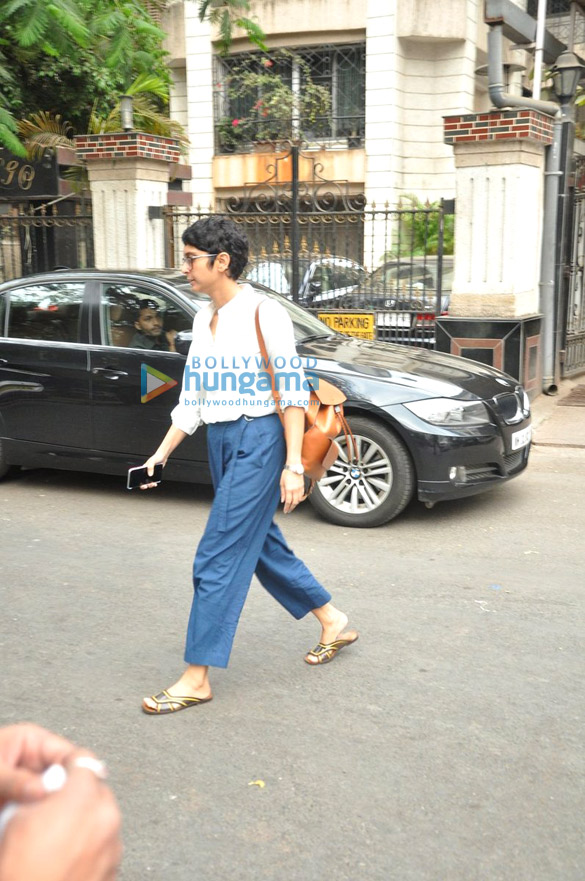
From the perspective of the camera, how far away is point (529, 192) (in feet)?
32.4

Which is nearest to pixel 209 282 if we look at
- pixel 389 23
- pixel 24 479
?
pixel 24 479

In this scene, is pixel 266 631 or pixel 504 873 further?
pixel 266 631

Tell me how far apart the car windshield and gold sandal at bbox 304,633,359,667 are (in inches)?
117

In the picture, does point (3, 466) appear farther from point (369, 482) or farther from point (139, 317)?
point (369, 482)

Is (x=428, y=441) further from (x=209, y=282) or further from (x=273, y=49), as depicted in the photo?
(x=273, y=49)

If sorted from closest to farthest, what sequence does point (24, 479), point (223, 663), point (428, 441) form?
point (223, 663)
point (428, 441)
point (24, 479)

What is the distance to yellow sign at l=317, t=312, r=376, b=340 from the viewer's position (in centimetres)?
1038

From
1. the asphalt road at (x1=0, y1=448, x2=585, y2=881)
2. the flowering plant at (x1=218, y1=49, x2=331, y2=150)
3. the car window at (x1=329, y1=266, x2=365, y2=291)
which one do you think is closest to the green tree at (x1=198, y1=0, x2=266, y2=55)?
the car window at (x1=329, y1=266, x2=365, y2=291)

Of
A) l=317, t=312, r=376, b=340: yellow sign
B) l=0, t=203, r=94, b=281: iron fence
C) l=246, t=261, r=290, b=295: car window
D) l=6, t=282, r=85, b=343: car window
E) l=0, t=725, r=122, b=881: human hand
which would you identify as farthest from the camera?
l=0, t=203, r=94, b=281: iron fence

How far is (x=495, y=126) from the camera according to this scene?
31.4 ft

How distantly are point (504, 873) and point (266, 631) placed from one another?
6.49 feet

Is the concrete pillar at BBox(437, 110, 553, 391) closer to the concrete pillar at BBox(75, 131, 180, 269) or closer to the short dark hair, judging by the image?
the concrete pillar at BBox(75, 131, 180, 269)

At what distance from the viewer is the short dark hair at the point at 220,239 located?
12.0 ft

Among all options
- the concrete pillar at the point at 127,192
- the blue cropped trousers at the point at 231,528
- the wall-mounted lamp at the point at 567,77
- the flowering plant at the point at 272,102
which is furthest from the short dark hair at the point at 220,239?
the flowering plant at the point at 272,102
